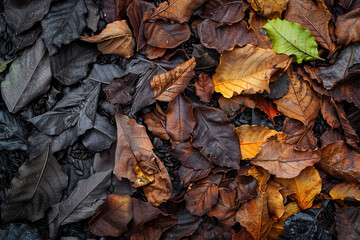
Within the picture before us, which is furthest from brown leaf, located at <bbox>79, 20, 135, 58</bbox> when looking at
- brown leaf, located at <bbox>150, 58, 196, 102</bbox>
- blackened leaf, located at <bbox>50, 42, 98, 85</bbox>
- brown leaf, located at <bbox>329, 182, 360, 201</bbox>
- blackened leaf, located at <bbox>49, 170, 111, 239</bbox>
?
brown leaf, located at <bbox>329, 182, 360, 201</bbox>

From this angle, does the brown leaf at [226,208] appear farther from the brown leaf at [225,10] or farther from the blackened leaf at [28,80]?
the blackened leaf at [28,80]

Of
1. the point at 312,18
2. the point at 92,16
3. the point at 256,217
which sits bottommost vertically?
the point at 256,217

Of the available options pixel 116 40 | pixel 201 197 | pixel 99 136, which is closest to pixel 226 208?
pixel 201 197

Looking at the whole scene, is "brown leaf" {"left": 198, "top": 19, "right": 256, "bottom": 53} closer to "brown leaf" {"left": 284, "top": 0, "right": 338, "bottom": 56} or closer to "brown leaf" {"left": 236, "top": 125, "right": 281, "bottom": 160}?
"brown leaf" {"left": 284, "top": 0, "right": 338, "bottom": 56}

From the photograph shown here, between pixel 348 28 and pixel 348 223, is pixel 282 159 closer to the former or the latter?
pixel 348 223

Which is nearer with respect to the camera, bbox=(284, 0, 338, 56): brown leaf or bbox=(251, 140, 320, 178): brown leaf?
bbox=(251, 140, 320, 178): brown leaf

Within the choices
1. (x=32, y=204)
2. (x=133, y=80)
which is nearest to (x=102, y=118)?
(x=133, y=80)

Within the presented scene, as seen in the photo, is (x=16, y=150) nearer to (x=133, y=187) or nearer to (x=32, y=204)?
(x=32, y=204)
